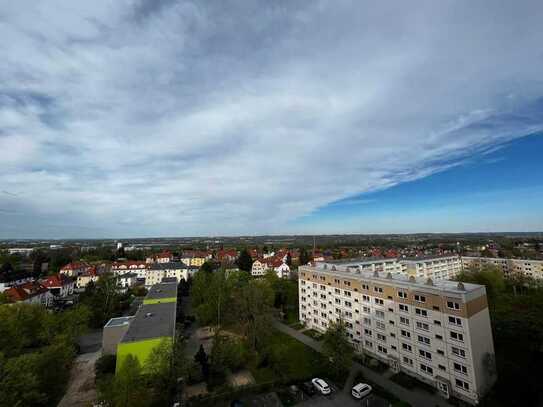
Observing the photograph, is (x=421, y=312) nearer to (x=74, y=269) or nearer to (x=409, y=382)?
(x=409, y=382)

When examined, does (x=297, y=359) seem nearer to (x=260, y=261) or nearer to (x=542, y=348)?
(x=542, y=348)

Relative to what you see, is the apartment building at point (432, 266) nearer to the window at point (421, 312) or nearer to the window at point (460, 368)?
the window at point (421, 312)

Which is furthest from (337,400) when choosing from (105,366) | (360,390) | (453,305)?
(105,366)

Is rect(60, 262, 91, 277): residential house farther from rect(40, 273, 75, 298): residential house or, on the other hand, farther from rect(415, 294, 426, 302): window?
rect(415, 294, 426, 302): window

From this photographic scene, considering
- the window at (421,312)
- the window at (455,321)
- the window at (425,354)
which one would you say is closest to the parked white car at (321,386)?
the window at (425,354)

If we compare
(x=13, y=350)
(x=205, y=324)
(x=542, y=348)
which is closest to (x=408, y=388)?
(x=542, y=348)

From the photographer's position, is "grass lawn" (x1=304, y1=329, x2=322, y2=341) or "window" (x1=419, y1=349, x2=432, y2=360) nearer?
"window" (x1=419, y1=349, x2=432, y2=360)

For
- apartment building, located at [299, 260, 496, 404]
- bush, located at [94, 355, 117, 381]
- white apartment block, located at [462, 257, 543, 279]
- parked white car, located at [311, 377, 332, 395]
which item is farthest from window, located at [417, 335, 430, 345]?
white apartment block, located at [462, 257, 543, 279]
